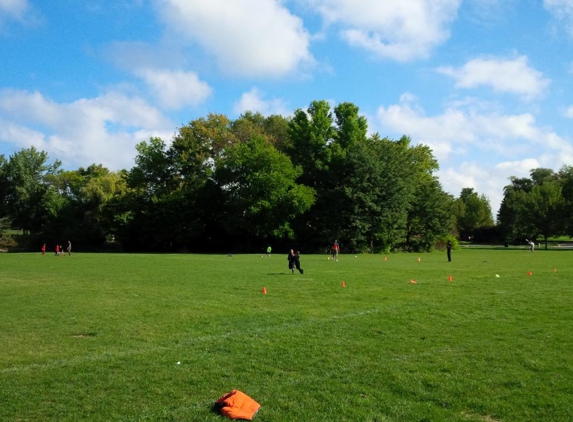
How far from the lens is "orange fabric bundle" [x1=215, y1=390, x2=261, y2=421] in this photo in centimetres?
576

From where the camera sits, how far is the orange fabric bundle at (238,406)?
18.9ft

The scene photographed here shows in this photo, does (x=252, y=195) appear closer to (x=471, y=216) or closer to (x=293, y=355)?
(x=293, y=355)

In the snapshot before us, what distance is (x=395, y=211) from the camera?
59.8 meters

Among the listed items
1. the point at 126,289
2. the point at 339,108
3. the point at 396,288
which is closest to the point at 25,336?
the point at 126,289

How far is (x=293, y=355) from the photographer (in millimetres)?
8719

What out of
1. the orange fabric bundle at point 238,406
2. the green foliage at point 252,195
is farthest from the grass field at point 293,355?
the green foliage at point 252,195

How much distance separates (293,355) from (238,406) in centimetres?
292

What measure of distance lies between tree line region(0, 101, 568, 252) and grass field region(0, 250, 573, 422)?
42.5 meters

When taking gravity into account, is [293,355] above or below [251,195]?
below

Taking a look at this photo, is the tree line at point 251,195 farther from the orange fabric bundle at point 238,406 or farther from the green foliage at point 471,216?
the orange fabric bundle at point 238,406

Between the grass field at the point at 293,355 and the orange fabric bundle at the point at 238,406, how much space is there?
13cm

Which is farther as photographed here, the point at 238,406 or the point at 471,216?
the point at 471,216

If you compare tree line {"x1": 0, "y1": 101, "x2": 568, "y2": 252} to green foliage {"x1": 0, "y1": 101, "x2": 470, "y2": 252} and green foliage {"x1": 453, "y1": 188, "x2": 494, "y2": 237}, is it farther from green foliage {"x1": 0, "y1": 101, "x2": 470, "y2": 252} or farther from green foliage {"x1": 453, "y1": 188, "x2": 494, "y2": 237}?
green foliage {"x1": 453, "y1": 188, "x2": 494, "y2": 237}

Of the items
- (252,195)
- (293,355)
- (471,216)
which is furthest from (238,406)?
(471,216)
